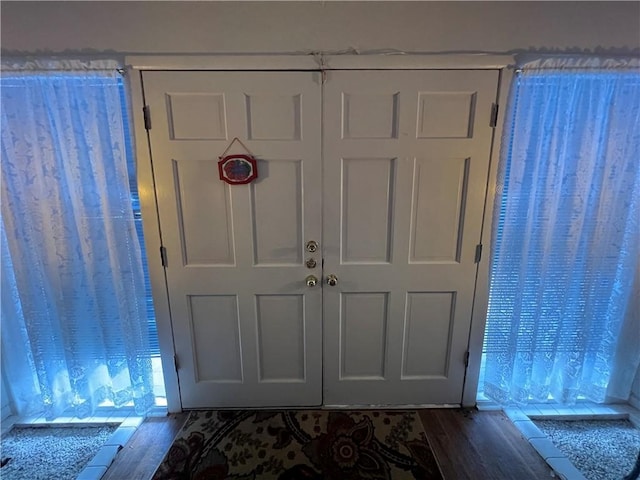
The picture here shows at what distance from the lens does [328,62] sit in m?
1.43

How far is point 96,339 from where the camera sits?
173cm

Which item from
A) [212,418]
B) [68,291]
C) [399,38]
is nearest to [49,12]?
[68,291]

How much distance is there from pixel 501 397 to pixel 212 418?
1718 mm

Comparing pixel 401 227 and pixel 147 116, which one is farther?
pixel 401 227

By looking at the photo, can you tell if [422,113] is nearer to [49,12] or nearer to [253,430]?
[49,12]

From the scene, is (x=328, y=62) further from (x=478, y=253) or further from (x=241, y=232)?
(x=478, y=253)

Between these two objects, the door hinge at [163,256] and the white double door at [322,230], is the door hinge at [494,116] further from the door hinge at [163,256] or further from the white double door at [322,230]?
the door hinge at [163,256]

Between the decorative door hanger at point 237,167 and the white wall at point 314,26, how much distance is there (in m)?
0.48

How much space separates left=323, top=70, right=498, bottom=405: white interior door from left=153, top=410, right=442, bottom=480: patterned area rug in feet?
0.53

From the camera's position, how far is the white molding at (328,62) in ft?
4.65

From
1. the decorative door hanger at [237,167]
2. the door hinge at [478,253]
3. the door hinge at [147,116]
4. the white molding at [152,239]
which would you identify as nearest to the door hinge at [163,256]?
the white molding at [152,239]

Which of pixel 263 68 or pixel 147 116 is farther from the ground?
pixel 263 68

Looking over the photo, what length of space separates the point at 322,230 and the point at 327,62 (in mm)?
802

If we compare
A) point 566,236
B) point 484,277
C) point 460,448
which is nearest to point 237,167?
point 484,277
